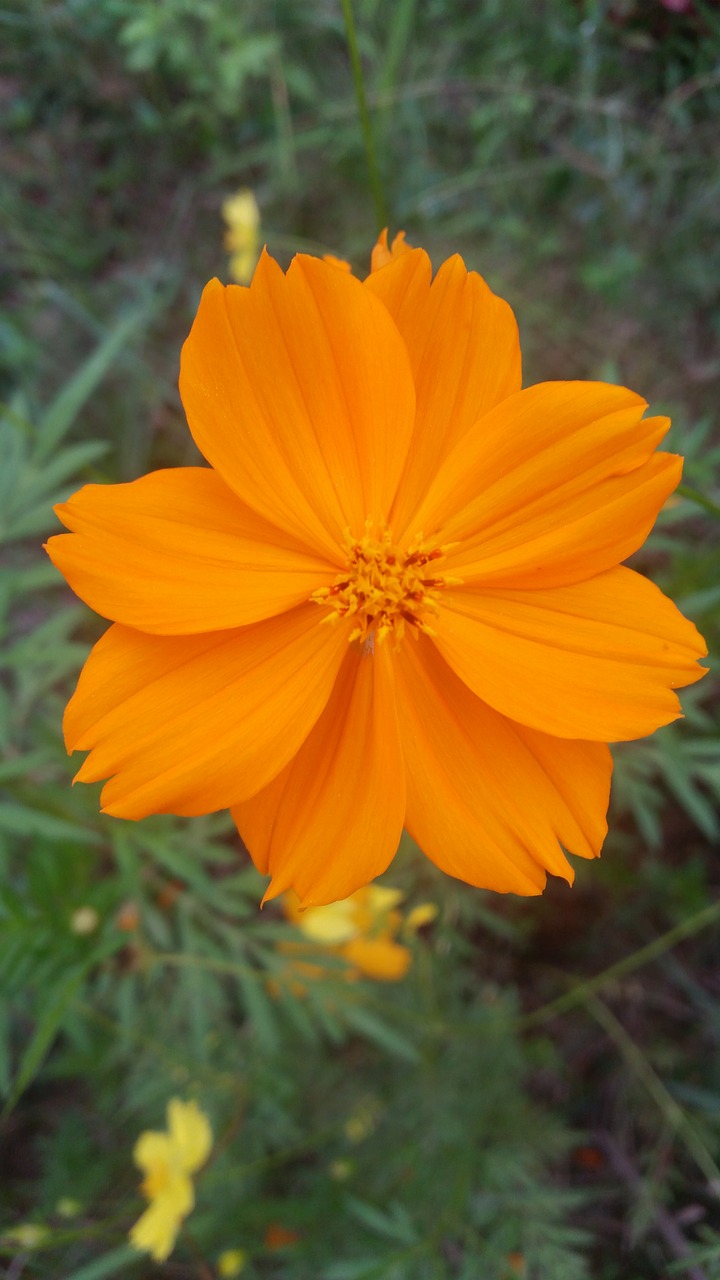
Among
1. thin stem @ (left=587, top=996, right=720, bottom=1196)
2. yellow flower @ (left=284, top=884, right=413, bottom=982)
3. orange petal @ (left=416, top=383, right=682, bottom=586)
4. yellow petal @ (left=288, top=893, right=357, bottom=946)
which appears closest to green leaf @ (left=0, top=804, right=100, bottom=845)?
yellow flower @ (left=284, top=884, right=413, bottom=982)

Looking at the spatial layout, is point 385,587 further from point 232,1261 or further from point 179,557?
point 232,1261

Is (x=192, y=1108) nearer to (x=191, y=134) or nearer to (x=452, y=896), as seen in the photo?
(x=452, y=896)

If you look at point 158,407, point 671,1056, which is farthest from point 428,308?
point 671,1056

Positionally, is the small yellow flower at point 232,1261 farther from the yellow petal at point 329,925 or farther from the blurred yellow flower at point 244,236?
the blurred yellow flower at point 244,236

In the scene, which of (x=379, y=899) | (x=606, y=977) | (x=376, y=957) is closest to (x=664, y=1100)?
(x=606, y=977)

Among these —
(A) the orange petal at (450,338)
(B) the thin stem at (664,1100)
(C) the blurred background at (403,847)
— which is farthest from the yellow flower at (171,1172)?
(A) the orange petal at (450,338)

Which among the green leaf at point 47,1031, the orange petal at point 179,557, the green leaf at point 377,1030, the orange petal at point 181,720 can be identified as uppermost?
the orange petal at point 179,557

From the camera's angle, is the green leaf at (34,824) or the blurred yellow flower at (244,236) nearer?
the green leaf at (34,824)
